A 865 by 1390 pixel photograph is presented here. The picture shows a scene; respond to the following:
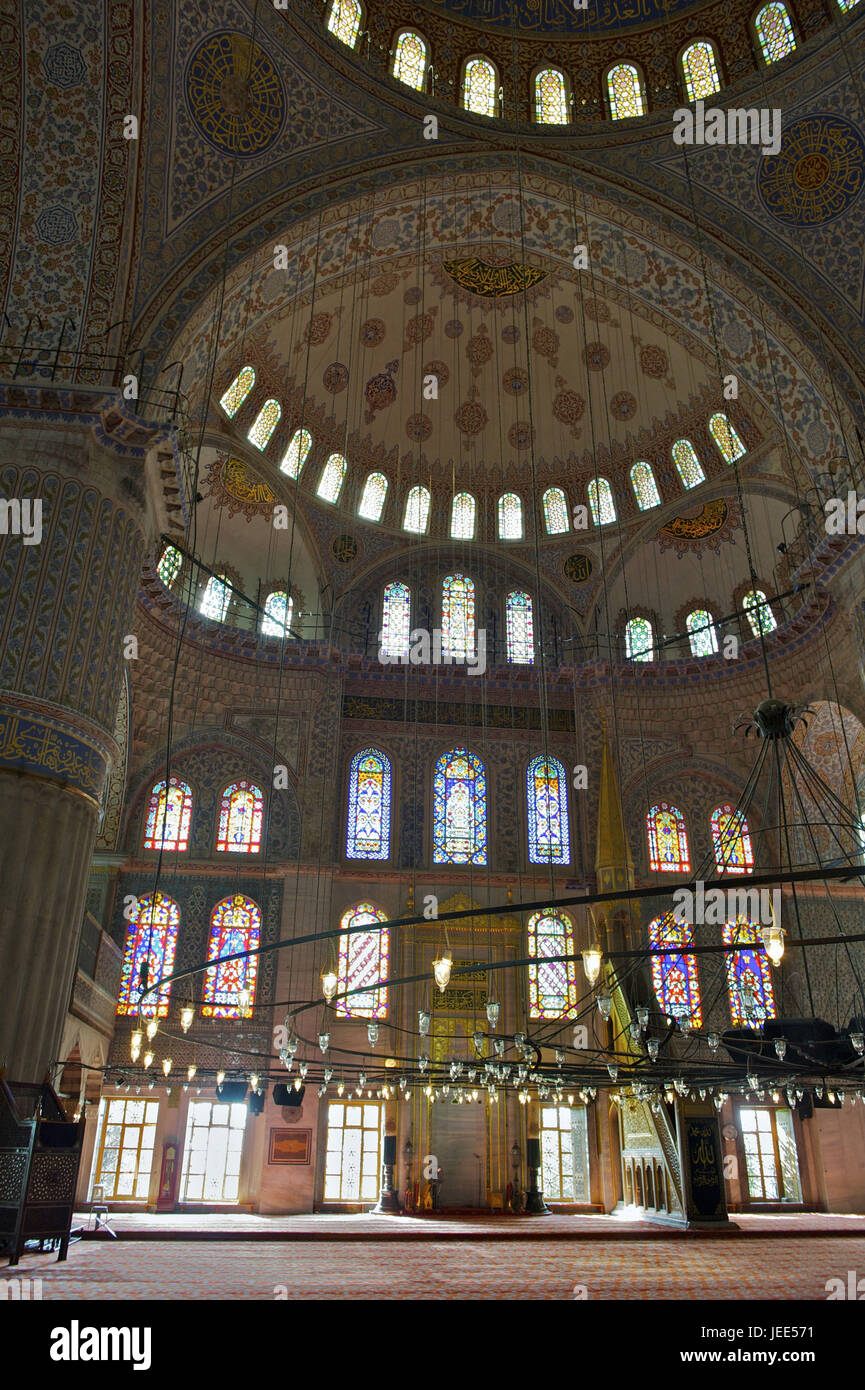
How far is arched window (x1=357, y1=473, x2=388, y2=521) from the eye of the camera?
17.2m

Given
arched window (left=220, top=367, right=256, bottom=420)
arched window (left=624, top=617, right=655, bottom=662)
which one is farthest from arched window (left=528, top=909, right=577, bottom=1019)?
arched window (left=220, top=367, right=256, bottom=420)

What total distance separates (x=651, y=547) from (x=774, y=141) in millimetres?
6771

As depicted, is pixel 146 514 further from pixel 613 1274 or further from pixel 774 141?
pixel 774 141

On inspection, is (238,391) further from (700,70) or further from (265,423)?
(700,70)

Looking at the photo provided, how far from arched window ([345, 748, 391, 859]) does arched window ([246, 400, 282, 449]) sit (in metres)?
5.49

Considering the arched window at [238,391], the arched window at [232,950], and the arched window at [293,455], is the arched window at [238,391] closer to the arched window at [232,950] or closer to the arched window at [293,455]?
the arched window at [293,455]

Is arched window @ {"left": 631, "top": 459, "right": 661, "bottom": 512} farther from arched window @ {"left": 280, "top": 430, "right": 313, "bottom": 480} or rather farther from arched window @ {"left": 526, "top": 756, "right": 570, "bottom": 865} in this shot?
arched window @ {"left": 280, "top": 430, "right": 313, "bottom": 480}

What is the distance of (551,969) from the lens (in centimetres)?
1539

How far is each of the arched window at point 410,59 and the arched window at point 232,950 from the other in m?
11.9

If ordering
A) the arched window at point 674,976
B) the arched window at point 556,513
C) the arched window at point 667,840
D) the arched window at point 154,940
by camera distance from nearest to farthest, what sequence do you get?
the arched window at point 154,940
the arched window at point 674,976
the arched window at point 667,840
the arched window at point 556,513

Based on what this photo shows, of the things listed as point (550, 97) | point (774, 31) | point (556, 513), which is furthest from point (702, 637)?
point (774, 31)

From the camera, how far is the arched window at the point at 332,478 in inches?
663

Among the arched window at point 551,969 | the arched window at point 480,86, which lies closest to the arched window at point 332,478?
the arched window at point 480,86

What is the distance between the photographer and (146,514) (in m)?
10.4
